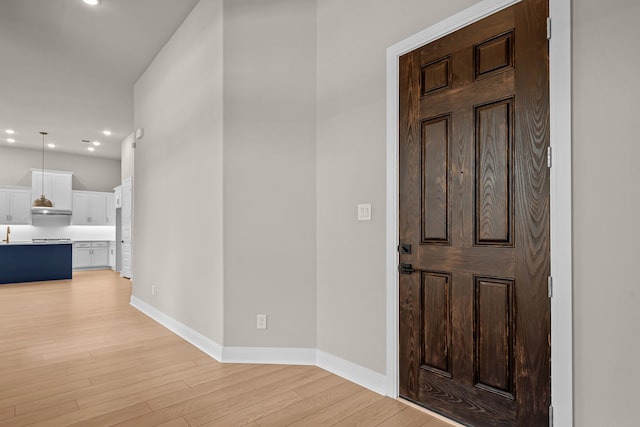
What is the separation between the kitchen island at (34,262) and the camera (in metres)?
7.50

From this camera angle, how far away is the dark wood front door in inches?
71.1

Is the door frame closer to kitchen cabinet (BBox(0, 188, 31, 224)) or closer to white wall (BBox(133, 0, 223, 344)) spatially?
white wall (BBox(133, 0, 223, 344))

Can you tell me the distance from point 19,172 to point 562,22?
11.9 metres

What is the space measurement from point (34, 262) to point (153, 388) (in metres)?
7.12

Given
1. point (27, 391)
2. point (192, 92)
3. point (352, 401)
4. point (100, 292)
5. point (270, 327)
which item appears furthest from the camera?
point (100, 292)

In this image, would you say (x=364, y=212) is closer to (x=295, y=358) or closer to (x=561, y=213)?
(x=561, y=213)

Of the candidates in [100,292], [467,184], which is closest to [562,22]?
[467,184]

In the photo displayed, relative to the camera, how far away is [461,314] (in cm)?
213

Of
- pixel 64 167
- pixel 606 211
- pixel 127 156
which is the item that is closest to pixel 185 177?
pixel 606 211

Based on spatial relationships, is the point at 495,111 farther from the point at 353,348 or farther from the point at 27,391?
the point at 27,391

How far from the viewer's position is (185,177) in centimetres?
395

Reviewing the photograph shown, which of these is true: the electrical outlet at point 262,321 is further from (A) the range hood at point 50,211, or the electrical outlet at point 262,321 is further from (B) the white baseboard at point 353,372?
(A) the range hood at point 50,211

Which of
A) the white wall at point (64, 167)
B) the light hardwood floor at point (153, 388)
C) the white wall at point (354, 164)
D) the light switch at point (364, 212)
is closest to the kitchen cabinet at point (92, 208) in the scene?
the white wall at point (64, 167)

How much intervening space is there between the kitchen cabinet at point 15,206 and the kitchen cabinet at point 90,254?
135 cm
